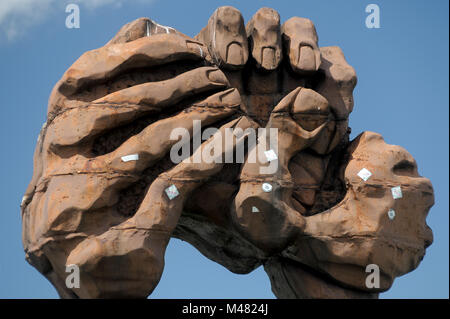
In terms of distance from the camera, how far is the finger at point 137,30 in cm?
1060

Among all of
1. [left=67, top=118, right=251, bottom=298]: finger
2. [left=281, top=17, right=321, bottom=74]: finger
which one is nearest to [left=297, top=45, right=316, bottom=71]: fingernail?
[left=281, top=17, right=321, bottom=74]: finger

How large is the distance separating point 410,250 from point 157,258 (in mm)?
2714

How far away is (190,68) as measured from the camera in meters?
10.6

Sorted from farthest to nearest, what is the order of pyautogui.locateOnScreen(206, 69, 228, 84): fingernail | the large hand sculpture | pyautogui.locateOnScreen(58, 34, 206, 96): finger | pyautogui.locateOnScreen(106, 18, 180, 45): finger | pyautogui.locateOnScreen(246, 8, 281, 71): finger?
pyautogui.locateOnScreen(246, 8, 281, 71): finger, pyautogui.locateOnScreen(106, 18, 180, 45): finger, pyautogui.locateOnScreen(206, 69, 228, 84): fingernail, pyautogui.locateOnScreen(58, 34, 206, 96): finger, the large hand sculpture

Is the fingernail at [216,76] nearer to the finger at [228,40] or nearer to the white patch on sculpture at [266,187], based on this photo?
the finger at [228,40]

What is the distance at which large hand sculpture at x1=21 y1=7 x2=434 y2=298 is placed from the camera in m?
9.88

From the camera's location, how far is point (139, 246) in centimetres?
979

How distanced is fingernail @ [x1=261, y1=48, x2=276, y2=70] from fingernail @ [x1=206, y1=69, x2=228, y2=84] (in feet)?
1.82

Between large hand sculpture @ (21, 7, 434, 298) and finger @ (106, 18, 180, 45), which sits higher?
finger @ (106, 18, 180, 45)

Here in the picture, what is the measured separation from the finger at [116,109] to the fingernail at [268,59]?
3.05 feet

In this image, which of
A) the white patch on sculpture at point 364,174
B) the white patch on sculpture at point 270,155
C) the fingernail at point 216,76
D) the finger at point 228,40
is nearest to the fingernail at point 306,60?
the finger at point 228,40

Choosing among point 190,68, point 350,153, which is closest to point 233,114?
point 190,68

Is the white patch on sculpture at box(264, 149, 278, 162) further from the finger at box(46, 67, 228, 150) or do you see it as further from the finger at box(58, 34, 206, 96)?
the finger at box(58, 34, 206, 96)
